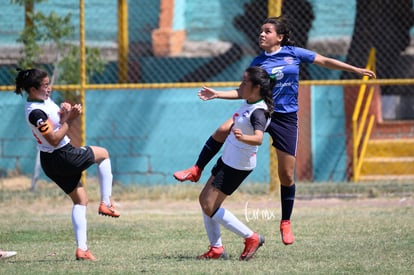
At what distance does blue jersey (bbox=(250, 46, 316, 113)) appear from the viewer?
8.50 m

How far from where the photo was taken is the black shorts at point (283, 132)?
27.9ft

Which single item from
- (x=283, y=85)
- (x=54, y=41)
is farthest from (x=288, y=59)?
(x=54, y=41)

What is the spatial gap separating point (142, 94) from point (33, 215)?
150 inches

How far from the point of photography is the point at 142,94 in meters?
14.9

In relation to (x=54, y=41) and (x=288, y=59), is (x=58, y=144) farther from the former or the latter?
(x=54, y=41)

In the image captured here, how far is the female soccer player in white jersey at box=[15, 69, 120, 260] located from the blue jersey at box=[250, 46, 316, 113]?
5.73 ft

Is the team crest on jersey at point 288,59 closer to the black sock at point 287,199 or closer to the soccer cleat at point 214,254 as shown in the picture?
the black sock at point 287,199

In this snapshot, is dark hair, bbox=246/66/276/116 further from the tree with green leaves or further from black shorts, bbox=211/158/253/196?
the tree with green leaves

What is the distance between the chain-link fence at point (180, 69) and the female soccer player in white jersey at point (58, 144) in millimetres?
4939

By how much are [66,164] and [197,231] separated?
2.48m

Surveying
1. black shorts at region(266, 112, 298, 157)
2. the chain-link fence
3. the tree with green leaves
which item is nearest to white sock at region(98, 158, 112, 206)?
black shorts at region(266, 112, 298, 157)

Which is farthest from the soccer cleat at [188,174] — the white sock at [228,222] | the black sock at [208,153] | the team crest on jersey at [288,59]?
the team crest on jersey at [288,59]

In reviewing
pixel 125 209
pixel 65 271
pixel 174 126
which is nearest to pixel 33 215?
pixel 125 209

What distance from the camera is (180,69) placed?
1798 centimetres
